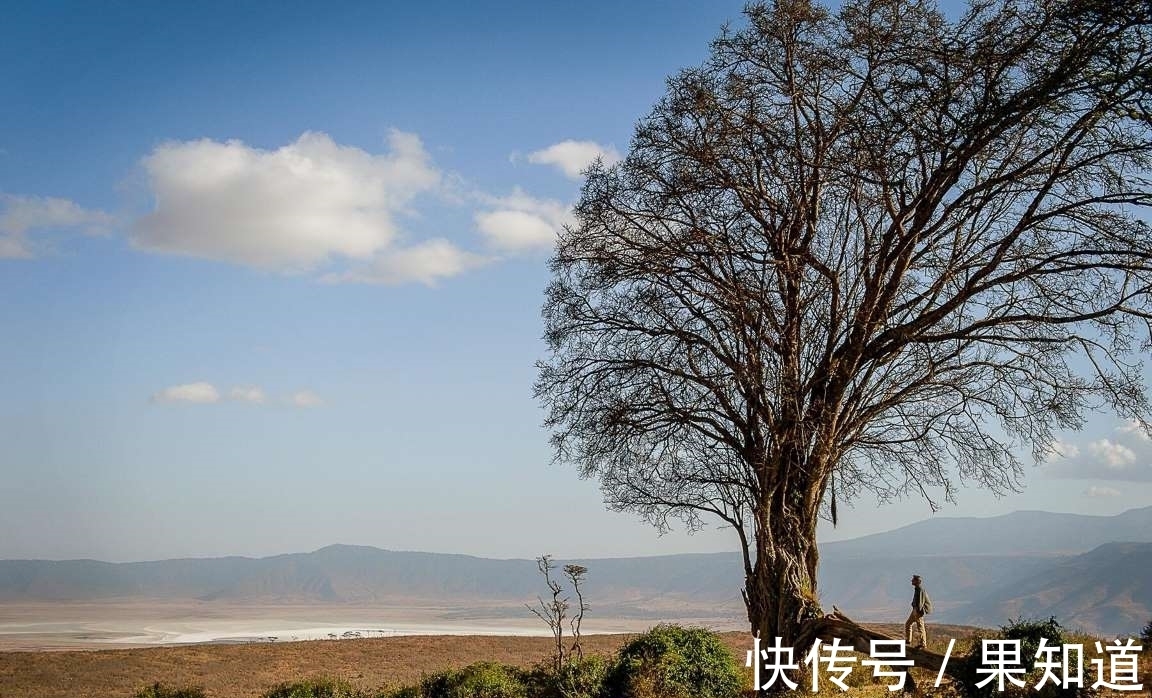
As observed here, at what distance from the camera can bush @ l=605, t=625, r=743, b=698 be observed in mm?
15258

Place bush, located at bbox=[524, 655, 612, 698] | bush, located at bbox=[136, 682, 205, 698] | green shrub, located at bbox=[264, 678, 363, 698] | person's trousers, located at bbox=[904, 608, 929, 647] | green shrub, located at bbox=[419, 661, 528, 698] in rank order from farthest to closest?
1. bush, located at bbox=[136, 682, 205, 698]
2. green shrub, located at bbox=[264, 678, 363, 698]
3. green shrub, located at bbox=[419, 661, 528, 698]
4. bush, located at bbox=[524, 655, 612, 698]
5. person's trousers, located at bbox=[904, 608, 929, 647]

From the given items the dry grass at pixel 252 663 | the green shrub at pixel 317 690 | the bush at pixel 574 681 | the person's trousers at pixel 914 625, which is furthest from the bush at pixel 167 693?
the person's trousers at pixel 914 625

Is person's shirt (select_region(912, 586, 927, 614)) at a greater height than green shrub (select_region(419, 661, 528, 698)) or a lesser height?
greater

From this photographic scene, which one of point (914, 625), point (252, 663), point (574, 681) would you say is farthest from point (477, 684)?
point (252, 663)

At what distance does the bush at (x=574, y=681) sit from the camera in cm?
1614

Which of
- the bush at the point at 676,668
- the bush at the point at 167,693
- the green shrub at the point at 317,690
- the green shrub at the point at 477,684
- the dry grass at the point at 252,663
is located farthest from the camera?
the dry grass at the point at 252,663

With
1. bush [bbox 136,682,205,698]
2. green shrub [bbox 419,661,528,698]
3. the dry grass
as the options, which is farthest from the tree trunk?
bush [bbox 136,682,205,698]

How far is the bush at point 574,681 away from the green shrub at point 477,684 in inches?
11.7

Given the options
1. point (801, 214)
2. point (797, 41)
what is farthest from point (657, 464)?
point (797, 41)

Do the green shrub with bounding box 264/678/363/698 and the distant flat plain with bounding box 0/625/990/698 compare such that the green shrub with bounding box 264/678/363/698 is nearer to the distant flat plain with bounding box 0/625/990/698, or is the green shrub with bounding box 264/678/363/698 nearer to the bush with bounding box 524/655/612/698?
the bush with bounding box 524/655/612/698

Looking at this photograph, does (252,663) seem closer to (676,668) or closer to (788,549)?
(676,668)

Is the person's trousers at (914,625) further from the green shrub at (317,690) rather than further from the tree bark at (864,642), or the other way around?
the green shrub at (317,690)

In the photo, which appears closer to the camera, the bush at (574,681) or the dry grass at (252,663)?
the bush at (574,681)

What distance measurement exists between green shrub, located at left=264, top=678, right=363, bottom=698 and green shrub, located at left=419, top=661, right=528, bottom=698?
53.8 inches
